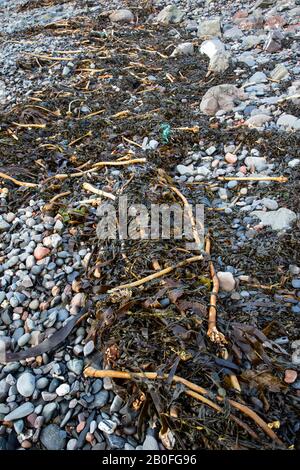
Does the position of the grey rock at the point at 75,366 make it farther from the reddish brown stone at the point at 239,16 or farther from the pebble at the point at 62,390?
the reddish brown stone at the point at 239,16

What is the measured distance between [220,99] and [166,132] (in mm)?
800

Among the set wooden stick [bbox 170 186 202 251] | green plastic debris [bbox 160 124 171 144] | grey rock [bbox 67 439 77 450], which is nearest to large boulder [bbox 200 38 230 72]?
green plastic debris [bbox 160 124 171 144]

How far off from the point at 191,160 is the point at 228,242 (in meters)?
1.04

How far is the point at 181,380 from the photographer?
159 centimetres

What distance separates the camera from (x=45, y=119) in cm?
386

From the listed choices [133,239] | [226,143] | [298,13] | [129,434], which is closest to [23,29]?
[298,13]

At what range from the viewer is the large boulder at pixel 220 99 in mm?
3812

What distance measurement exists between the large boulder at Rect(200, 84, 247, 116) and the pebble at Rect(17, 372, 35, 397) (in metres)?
2.90

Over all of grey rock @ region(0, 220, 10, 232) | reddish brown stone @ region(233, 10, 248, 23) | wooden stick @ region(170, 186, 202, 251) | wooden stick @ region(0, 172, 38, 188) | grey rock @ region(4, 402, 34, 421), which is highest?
reddish brown stone @ region(233, 10, 248, 23)

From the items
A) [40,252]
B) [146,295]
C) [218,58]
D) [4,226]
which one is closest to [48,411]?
[146,295]

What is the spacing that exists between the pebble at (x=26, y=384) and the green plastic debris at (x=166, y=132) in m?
2.21

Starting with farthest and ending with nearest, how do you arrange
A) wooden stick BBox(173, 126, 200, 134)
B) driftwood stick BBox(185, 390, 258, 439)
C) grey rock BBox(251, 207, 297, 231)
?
wooden stick BBox(173, 126, 200, 134), grey rock BBox(251, 207, 297, 231), driftwood stick BBox(185, 390, 258, 439)

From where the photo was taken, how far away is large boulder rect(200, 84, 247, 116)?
12.5 feet

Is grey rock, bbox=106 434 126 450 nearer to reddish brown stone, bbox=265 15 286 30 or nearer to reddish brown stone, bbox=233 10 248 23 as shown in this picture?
reddish brown stone, bbox=265 15 286 30
